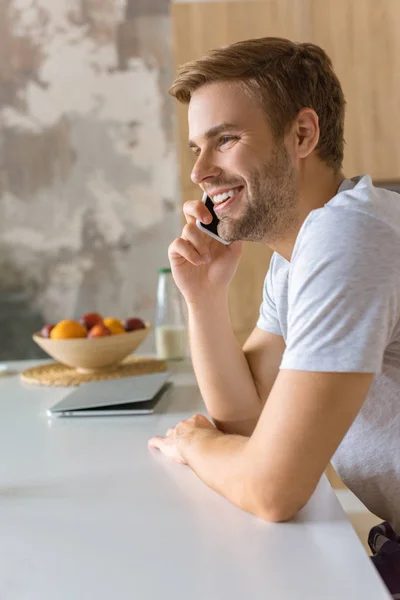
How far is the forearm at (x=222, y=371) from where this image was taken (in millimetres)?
1255

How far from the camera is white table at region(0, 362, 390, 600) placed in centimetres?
67

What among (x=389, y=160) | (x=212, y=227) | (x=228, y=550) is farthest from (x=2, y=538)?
(x=389, y=160)

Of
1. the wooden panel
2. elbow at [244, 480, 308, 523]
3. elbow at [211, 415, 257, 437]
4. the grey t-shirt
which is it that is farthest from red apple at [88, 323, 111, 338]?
the wooden panel

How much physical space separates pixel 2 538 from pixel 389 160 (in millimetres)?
2691

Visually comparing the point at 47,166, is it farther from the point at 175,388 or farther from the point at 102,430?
the point at 102,430

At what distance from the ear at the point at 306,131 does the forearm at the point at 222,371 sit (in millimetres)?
348

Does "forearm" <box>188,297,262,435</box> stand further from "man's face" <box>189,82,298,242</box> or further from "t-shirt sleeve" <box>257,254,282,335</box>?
"man's face" <box>189,82,298,242</box>

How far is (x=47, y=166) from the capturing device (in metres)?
3.67

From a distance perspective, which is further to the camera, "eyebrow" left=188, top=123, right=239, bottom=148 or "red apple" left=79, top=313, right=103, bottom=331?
"red apple" left=79, top=313, right=103, bottom=331

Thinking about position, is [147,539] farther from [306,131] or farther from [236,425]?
[306,131]

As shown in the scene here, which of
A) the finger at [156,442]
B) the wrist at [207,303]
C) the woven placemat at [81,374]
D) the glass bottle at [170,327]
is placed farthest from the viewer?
the glass bottle at [170,327]

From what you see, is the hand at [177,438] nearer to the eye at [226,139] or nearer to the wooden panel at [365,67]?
the eye at [226,139]

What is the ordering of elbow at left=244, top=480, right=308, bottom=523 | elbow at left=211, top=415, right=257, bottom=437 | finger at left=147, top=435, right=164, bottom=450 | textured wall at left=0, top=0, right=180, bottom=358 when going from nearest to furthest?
elbow at left=244, top=480, right=308, bottom=523, finger at left=147, top=435, right=164, bottom=450, elbow at left=211, top=415, right=257, bottom=437, textured wall at left=0, top=0, right=180, bottom=358

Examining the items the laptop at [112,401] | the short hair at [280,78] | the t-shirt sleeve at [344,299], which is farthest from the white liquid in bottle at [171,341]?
the t-shirt sleeve at [344,299]
